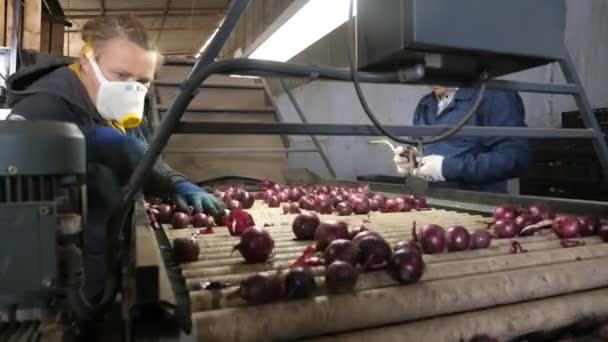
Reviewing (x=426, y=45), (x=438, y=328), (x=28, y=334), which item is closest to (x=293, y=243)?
(x=438, y=328)

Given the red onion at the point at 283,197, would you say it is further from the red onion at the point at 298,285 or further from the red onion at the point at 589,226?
the red onion at the point at 298,285

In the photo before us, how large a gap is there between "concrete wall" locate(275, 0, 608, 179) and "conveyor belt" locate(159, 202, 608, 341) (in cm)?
334

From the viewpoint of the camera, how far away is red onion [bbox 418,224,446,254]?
1424mm

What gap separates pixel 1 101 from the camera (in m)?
3.75

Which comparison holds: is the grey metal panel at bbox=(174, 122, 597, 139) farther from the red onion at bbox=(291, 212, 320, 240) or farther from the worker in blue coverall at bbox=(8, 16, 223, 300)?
the worker in blue coverall at bbox=(8, 16, 223, 300)

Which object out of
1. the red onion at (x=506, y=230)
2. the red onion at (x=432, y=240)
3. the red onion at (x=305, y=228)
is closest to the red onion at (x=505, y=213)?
the red onion at (x=506, y=230)

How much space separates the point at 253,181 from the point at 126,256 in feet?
7.84

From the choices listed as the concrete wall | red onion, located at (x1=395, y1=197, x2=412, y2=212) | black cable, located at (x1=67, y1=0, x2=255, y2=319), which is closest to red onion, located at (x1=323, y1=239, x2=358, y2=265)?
black cable, located at (x1=67, y1=0, x2=255, y2=319)

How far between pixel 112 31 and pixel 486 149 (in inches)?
84.9

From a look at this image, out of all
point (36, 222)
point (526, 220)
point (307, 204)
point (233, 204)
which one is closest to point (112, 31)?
point (233, 204)

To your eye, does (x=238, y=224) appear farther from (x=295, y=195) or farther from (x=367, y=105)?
(x=295, y=195)

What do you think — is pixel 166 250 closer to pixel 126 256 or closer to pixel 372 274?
pixel 126 256

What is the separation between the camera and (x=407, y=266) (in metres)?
1.12

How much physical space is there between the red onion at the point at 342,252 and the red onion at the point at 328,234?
0.52 feet
